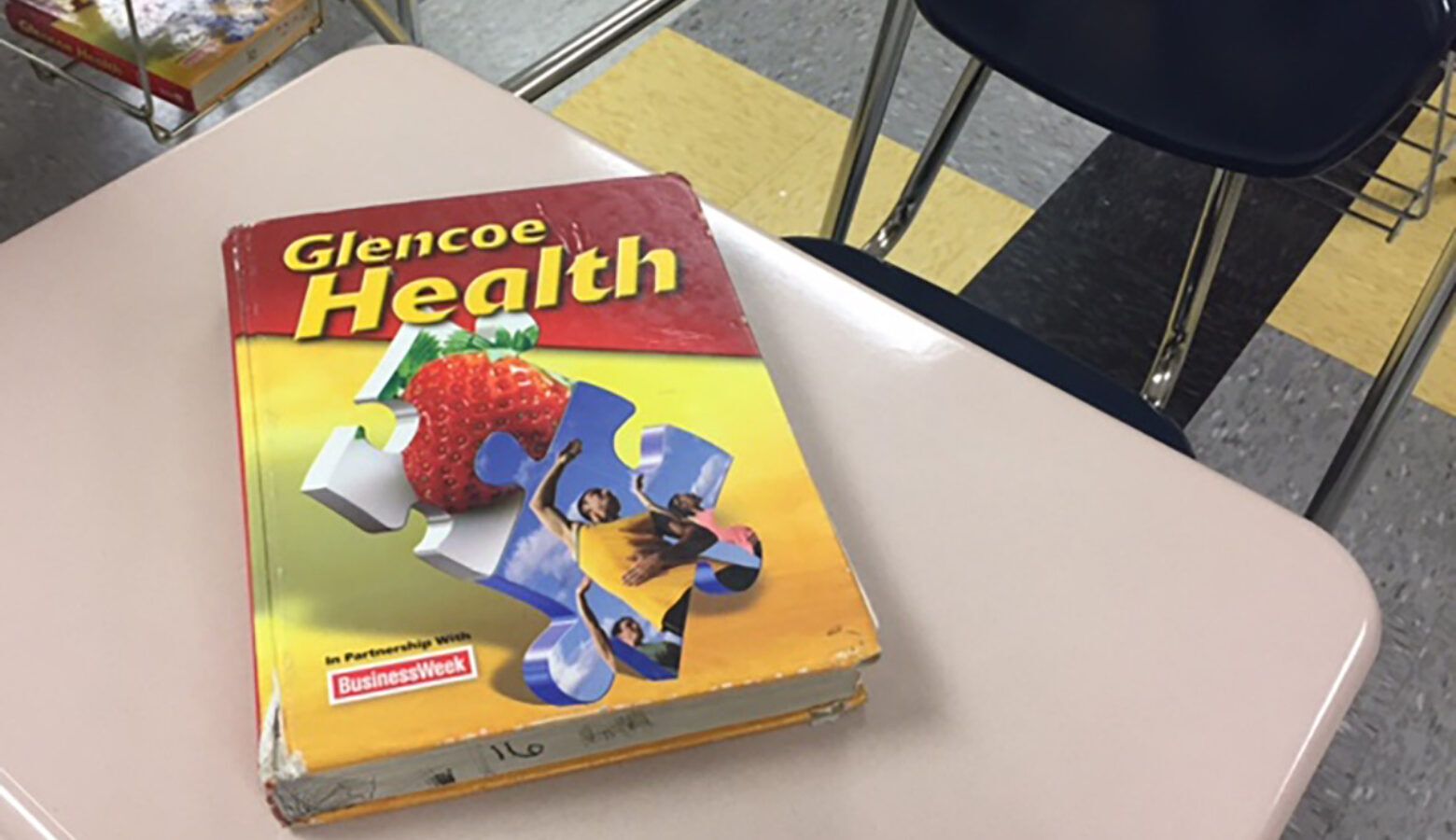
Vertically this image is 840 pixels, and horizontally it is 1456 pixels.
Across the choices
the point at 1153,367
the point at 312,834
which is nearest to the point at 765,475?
the point at 312,834

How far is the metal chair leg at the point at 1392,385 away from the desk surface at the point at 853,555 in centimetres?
61

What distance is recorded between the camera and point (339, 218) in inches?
27.0

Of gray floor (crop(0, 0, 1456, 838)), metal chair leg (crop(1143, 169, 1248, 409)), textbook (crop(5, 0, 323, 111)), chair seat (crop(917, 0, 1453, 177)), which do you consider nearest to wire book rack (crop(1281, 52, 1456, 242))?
gray floor (crop(0, 0, 1456, 838))

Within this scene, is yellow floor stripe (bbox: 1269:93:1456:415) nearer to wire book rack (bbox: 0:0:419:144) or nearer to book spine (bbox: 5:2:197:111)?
wire book rack (bbox: 0:0:419:144)

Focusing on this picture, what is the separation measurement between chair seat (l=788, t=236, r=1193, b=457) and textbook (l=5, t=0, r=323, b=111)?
0.66 metres

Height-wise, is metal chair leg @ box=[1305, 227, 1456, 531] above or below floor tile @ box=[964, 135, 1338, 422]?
above

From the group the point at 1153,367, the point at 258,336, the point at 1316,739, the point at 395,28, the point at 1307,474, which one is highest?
the point at 258,336

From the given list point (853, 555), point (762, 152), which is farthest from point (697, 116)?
point (853, 555)

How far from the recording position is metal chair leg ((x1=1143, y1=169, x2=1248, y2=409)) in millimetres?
1331

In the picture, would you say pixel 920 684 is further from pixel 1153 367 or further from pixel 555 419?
pixel 1153 367

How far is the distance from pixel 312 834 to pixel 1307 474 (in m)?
1.33

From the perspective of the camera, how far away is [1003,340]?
3.35 ft

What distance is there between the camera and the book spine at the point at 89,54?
4.45 ft

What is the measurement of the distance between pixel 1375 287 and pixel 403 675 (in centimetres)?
162
